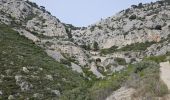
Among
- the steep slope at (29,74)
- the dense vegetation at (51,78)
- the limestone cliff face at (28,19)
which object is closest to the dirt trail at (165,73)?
the dense vegetation at (51,78)

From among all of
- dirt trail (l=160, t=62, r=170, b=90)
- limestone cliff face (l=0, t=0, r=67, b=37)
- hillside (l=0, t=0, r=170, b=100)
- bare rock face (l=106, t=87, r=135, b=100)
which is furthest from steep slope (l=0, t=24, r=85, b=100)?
limestone cliff face (l=0, t=0, r=67, b=37)

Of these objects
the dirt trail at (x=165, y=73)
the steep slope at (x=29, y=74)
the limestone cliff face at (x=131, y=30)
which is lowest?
the steep slope at (x=29, y=74)

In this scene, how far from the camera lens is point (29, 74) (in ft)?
224

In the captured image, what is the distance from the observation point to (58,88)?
6369 cm

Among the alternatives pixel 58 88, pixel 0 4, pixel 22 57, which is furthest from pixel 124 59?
pixel 0 4

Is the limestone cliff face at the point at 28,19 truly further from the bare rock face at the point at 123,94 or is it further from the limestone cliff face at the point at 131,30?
the bare rock face at the point at 123,94

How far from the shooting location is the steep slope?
58.1 m

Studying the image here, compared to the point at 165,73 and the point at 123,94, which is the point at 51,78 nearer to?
the point at 165,73

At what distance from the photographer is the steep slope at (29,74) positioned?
58.1m

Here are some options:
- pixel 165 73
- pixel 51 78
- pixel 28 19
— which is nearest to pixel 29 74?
pixel 51 78

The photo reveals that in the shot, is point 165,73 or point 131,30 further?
point 131,30

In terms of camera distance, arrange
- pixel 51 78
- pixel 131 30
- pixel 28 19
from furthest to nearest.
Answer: pixel 28 19 → pixel 131 30 → pixel 51 78

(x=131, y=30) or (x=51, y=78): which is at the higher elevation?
(x=131, y=30)

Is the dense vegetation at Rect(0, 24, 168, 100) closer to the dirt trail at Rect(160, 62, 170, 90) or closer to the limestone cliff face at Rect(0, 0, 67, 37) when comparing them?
the dirt trail at Rect(160, 62, 170, 90)
